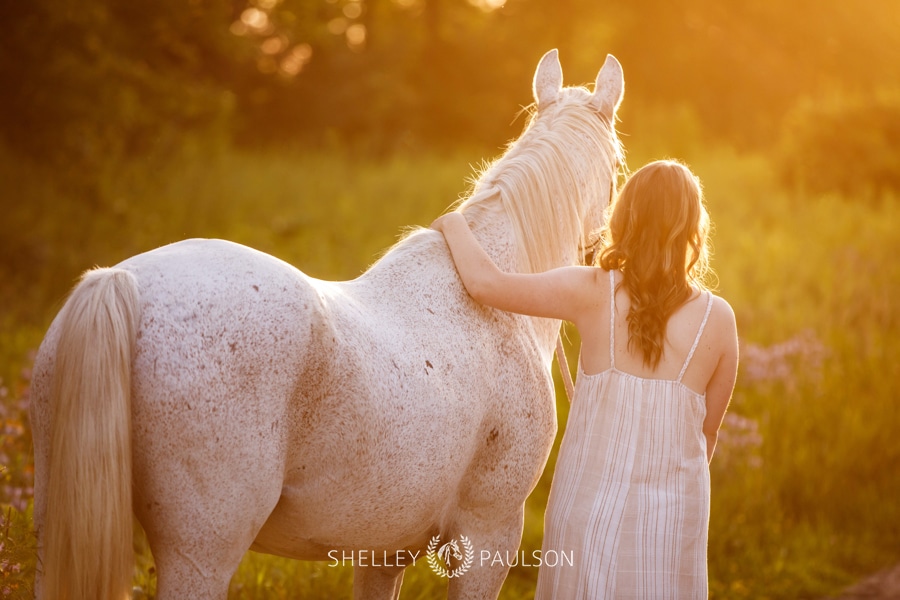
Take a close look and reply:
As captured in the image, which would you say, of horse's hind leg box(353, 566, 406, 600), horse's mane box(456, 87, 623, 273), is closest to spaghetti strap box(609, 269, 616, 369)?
horse's mane box(456, 87, 623, 273)

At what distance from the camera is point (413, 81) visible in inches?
900

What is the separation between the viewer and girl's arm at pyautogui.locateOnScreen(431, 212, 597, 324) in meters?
2.54

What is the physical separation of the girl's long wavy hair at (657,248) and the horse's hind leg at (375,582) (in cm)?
119

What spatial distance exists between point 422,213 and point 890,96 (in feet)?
25.3

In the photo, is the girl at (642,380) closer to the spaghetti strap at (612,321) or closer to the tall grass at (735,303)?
the spaghetti strap at (612,321)

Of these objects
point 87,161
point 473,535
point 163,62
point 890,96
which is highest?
point 890,96

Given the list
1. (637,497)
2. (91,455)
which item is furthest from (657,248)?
(91,455)

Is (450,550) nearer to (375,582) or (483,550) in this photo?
(483,550)

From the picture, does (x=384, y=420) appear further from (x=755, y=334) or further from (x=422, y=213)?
(x=422, y=213)

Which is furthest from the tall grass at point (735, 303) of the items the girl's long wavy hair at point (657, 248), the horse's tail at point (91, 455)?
the girl's long wavy hair at point (657, 248)

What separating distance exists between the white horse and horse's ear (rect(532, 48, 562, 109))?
782 millimetres

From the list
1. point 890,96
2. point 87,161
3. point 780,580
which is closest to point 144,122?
point 87,161

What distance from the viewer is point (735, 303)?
8.20 meters

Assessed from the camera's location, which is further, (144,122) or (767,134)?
(767,134)
